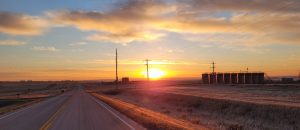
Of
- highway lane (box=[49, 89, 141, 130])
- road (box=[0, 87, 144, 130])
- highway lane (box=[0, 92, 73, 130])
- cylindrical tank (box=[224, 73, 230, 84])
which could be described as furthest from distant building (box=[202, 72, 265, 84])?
highway lane (box=[49, 89, 141, 130])

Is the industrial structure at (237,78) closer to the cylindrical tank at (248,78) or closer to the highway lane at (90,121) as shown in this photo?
the cylindrical tank at (248,78)

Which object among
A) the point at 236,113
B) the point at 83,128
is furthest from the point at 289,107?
the point at 83,128

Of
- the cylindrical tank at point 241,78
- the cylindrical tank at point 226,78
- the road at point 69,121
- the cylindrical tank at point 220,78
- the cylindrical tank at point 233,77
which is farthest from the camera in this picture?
the cylindrical tank at point 220,78

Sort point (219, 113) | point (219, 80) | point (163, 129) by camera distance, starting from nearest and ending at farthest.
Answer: point (163, 129) < point (219, 113) < point (219, 80)

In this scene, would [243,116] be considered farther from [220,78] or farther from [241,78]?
[220,78]

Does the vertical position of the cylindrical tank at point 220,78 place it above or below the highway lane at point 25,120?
above

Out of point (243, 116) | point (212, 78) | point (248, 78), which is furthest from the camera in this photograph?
point (212, 78)

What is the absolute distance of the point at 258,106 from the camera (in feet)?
89.2

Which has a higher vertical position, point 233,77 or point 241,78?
point 233,77

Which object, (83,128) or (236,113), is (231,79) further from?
(83,128)

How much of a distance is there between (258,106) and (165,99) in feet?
77.1

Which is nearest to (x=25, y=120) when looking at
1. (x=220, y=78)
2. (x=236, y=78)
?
(x=236, y=78)

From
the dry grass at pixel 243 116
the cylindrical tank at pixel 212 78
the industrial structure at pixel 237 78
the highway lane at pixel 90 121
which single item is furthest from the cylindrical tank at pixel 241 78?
the highway lane at pixel 90 121

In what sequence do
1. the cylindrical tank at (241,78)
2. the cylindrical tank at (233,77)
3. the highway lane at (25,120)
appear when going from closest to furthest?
the highway lane at (25,120)
the cylindrical tank at (241,78)
the cylindrical tank at (233,77)
